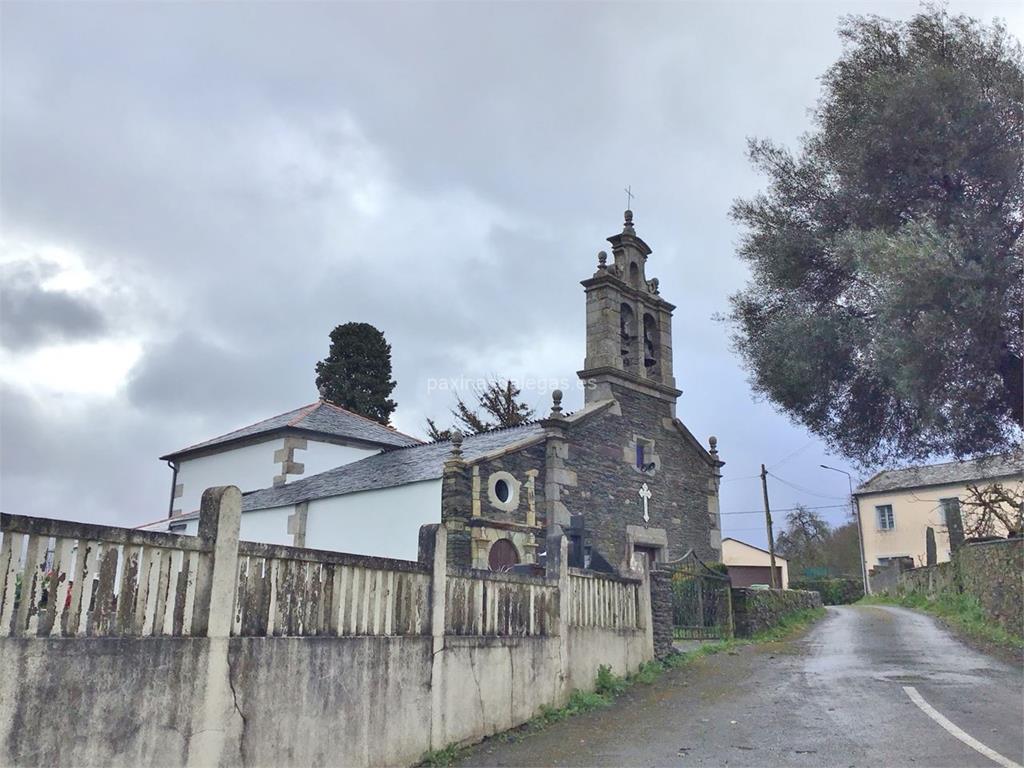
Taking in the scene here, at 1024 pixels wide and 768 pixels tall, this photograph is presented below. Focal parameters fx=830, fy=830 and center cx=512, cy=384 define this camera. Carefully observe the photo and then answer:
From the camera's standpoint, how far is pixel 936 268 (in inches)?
454

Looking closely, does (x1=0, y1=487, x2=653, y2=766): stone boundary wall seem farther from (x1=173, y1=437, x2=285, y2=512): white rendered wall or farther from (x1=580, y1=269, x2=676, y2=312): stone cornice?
(x1=173, y1=437, x2=285, y2=512): white rendered wall

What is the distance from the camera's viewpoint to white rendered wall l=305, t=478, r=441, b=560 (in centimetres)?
1823

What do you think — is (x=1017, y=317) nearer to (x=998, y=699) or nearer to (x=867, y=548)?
(x=998, y=699)

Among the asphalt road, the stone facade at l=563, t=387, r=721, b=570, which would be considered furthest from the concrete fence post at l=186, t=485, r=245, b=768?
the stone facade at l=563, t=387, r=721, b=570

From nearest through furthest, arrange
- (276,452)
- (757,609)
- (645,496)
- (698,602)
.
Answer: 1. (698,602)
2. (757,609)
3. (645,496)
4. (276,452)

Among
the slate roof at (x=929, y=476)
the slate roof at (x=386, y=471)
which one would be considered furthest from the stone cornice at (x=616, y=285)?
the slate roof at (x=929, y=476)

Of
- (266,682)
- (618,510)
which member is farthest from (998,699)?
(618,510)

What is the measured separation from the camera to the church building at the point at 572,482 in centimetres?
1814

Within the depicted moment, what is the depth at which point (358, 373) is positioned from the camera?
41.1 m

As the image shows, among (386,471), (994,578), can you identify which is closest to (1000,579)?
(994,578)

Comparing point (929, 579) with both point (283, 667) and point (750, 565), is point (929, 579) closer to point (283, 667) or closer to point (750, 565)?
point (750, 565)

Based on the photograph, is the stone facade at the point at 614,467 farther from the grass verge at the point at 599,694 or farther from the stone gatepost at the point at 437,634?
the stone gatepost at the point at 437,634

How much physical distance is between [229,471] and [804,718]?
2215 centimetres

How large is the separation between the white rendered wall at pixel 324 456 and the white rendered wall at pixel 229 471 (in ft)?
2.43
